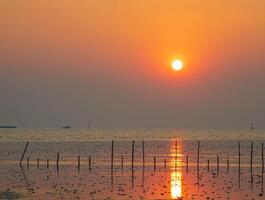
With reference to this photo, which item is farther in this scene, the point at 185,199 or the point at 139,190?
the point at 139,190

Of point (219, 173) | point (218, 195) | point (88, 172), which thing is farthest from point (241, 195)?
point (88, 172)

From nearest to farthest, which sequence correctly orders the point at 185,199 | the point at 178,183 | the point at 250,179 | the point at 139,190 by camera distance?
the point at 185,199
the point at 139,190
the point at 178,183
the point at 250,179

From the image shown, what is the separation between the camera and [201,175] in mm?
54094

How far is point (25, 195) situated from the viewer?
3678 centimetres

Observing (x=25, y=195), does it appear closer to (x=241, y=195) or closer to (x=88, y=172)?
(x=241, y=195)

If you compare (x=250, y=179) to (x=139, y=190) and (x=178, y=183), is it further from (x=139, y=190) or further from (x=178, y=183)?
(x=139, y=190)

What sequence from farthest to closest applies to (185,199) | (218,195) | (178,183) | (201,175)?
(201,175) → (178,183) → (218,195) → (185,199)

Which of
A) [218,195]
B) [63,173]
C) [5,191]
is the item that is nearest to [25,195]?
[5,191]

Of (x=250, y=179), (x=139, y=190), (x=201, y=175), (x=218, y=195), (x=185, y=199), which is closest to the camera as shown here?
(x=185, y=199)

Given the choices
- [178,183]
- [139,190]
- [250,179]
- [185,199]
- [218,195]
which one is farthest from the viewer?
[250,179]

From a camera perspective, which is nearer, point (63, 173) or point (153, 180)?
point (153, 180)

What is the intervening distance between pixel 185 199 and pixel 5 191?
11936mm

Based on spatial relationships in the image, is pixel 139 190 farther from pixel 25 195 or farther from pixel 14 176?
pixel 14 176

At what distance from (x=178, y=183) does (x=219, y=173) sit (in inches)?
479
